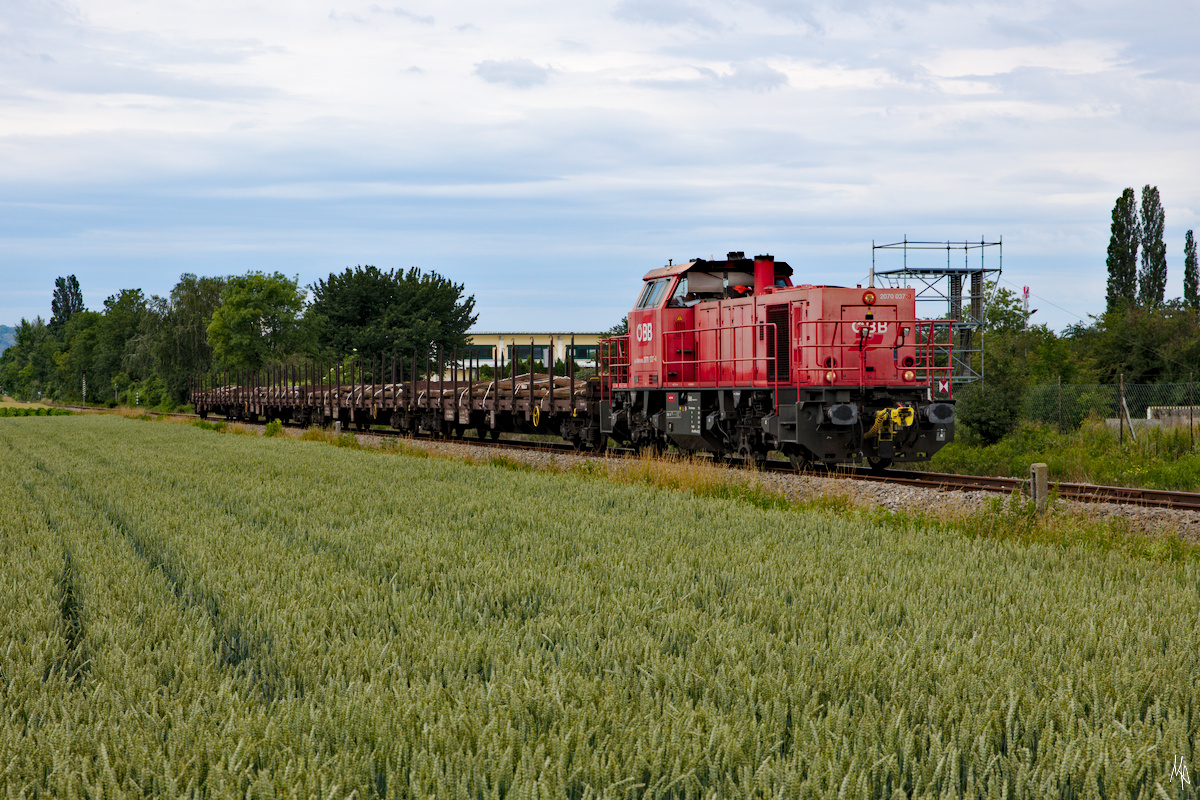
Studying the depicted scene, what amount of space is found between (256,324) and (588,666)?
2940 inches

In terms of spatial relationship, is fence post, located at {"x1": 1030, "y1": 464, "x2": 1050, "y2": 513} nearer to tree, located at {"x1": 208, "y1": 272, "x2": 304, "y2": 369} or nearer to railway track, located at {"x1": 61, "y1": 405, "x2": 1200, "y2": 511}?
railway track, located at {"x1": 61, "y1": 405, "x2": 1200, "y2": 511}

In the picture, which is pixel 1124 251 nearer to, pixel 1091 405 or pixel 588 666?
pixel 1091 405

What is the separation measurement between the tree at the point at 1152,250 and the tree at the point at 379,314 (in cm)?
4743

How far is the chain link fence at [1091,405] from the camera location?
26.4 metres

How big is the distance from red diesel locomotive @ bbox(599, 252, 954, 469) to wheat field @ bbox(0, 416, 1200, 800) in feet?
23.1

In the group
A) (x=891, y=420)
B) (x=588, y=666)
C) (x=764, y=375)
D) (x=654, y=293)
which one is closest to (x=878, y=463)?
(x=891, y=420)

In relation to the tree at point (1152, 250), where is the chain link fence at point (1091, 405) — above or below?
below

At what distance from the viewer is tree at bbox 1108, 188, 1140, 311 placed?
204 feet

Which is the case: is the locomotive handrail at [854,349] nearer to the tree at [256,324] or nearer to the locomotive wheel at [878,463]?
the locomotive wheel at [878,463]

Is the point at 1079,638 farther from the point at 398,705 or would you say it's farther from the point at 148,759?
the point at 148,759

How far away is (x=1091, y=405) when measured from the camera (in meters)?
28.9

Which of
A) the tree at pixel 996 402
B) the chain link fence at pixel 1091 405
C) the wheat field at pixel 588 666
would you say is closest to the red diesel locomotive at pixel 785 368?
the wheat field at pixel 588 666

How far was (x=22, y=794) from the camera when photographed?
10.3 feet

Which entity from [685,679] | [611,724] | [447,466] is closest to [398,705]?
[611,724]
